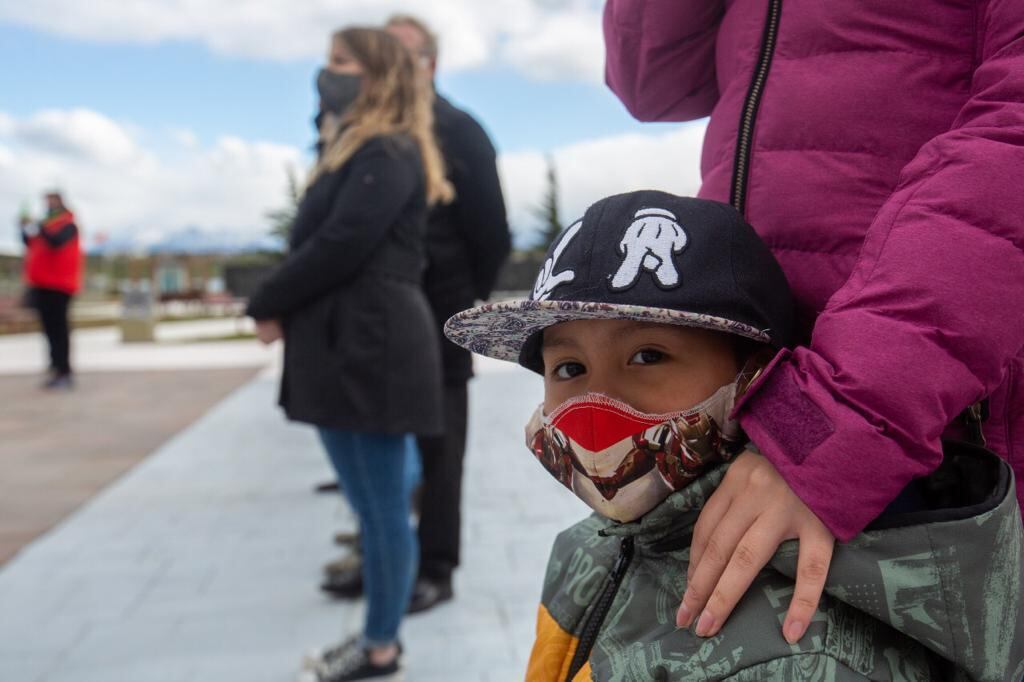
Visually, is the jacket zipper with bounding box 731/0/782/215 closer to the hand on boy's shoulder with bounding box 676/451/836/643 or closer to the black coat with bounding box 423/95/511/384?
the hand on boy's shoulder with bounding box 676/451/836/643

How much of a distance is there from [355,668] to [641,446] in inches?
77.2

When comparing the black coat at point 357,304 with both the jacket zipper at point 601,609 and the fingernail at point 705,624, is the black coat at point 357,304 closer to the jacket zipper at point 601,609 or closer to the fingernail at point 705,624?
the jacket zipper at point 601,609

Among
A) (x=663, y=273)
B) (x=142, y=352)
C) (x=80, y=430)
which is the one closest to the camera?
(x=663, y=273)

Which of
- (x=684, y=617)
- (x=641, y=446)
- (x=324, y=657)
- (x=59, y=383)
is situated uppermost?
(x=641, y=446)

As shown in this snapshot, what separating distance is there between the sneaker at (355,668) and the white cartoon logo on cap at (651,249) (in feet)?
6.64

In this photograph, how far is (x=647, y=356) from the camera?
94cm

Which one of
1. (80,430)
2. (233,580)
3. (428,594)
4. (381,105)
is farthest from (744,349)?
(80,430)

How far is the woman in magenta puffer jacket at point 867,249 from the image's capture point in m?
0.76

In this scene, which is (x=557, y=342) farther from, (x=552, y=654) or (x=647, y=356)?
(x=552, y=654)

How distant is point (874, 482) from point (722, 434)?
19 centimetres

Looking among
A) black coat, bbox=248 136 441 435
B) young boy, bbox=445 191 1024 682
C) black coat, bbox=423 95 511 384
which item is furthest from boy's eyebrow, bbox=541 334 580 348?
black coat, bbox=423 95 511 384

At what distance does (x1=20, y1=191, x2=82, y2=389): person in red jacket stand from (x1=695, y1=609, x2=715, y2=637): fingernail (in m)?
9.14

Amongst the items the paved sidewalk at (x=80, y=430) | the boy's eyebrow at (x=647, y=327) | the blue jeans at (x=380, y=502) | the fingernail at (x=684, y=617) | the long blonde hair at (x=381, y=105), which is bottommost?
the paved sidewalk at (x=80, y=430)

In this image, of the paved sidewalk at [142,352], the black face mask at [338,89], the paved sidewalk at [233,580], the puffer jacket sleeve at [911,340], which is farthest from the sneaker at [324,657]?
the paved sidewalk at [142,352]
